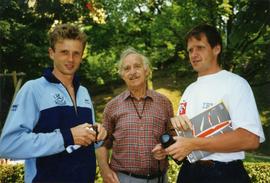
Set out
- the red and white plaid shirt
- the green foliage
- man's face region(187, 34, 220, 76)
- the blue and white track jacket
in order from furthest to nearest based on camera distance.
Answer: the green foliage → the red and white plaid shirt → man's face region(187, 34, 220, 76) → the blue and white track jacket

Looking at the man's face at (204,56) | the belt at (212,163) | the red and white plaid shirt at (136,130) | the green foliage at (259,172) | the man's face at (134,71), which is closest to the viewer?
the belt at (212,163)

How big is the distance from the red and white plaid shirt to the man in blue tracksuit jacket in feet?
2.59

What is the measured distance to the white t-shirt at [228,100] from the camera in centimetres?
252

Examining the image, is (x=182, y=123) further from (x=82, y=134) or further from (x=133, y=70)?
(x=133, y=70)

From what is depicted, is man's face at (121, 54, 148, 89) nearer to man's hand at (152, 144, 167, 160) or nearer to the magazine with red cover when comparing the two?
man's hand at (152, 144, 167, 160)

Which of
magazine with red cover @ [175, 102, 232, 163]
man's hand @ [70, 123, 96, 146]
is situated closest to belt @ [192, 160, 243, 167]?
magazine with red cover @ [175, 102, 232, 163]

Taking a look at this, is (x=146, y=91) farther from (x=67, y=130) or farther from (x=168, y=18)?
(x=168, y=18)

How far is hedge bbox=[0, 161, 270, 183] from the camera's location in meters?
8.16

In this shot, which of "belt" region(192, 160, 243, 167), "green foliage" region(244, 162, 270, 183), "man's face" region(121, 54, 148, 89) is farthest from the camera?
"green foliage" region(244, 162, 270, 183)

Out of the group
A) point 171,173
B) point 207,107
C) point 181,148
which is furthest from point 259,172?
point 181,148

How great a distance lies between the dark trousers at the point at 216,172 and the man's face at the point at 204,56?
70 cm

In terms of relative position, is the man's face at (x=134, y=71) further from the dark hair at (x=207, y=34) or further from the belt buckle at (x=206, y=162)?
the belt buckle at (x=206, y=162)

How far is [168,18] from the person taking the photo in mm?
15242

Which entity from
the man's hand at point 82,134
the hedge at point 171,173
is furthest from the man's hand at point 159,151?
the hedge at point 171,173
